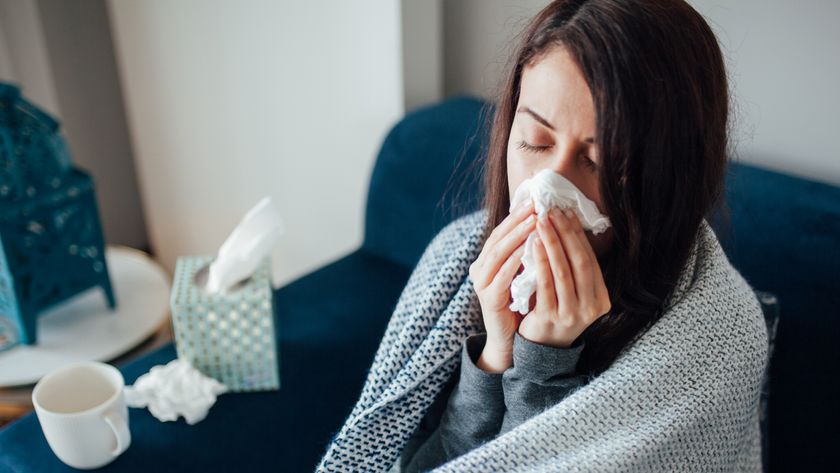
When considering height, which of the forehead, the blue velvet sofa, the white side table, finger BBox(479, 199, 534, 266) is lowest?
the white side table

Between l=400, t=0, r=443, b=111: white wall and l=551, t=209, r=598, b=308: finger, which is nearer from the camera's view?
l=551, t=209, r=598, b=308: finger

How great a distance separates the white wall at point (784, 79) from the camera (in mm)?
897

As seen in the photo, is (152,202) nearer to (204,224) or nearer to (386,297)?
(204,224)

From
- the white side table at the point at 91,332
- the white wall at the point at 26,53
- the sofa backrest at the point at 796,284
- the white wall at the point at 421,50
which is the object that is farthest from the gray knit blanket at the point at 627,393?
the white wall at the point at 26,53

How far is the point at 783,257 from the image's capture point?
0.83 m

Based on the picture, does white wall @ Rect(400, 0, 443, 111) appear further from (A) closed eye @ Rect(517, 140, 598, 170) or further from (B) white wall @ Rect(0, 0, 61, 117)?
(B) white wall @ Rect(0, 0, 61, 117)

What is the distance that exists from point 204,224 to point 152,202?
25 cm

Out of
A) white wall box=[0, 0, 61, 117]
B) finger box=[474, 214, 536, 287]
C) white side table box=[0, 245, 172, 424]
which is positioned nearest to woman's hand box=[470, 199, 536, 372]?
finger box=[474, 214, 536, 287]

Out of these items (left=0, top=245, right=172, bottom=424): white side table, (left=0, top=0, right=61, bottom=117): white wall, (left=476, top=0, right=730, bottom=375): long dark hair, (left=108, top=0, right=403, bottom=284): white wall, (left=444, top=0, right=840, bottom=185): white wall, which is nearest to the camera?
(left=476, top=0, right=730, bottom=375): long dark hair

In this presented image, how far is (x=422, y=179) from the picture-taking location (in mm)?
1147

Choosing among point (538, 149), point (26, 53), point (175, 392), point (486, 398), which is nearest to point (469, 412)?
point (486, 398)

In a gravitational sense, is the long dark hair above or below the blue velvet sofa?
above

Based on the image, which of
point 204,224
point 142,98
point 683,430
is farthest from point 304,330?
point 142,98

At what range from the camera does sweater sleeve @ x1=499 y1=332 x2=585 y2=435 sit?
26.6 inches
